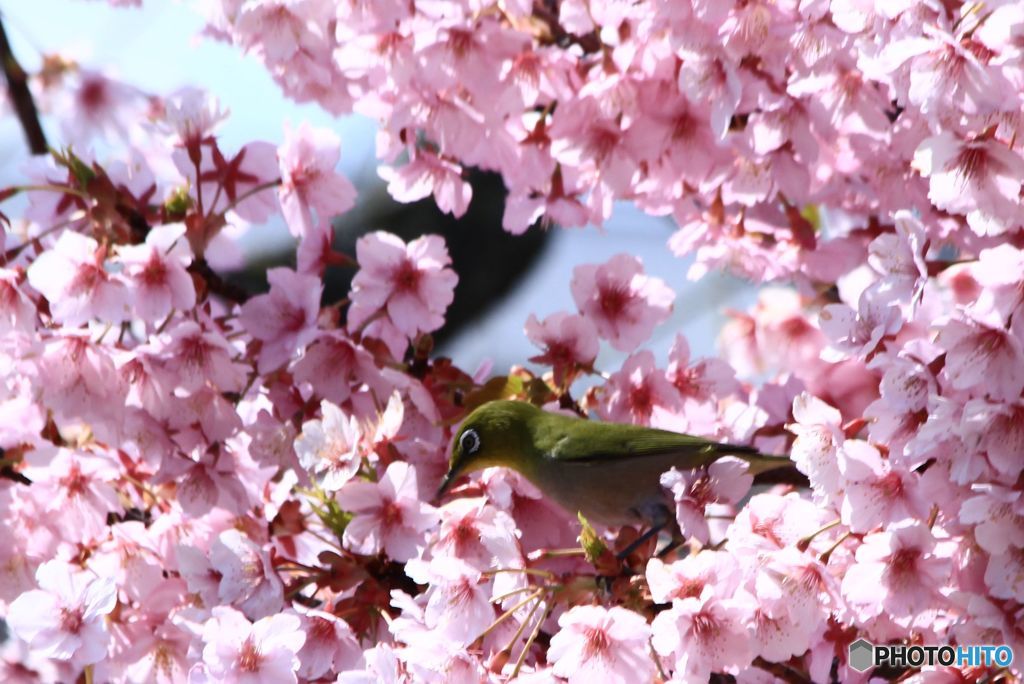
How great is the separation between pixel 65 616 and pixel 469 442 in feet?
2.25

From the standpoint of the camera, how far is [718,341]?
336 cm

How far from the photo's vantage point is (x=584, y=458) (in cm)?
199

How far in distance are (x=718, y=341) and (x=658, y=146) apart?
1.20 metres

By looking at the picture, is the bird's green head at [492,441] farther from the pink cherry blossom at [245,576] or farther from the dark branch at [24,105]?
the dark branch at [24,105]

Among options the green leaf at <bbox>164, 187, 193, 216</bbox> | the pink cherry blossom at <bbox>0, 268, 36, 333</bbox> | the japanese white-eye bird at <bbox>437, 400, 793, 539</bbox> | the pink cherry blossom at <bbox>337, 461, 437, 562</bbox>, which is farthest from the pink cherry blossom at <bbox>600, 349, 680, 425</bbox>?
the pink cherry blossom at <bbox>0, 268, 36, 333</bbox>

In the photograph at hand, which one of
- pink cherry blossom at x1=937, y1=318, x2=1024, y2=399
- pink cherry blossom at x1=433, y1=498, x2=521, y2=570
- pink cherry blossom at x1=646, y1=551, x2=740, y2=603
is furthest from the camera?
pink cherry blossom at x1=433, y1=498, x2=521, y2=570

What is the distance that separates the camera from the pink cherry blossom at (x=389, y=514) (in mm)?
1861

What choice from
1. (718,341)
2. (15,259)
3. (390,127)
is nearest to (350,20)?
(390,127)

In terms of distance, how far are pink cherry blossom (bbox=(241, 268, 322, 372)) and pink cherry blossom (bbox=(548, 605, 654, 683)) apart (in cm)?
72

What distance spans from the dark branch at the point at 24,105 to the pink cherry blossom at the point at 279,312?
0.75m

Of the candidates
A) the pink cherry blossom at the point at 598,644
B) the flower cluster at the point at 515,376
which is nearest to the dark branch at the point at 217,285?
the flower cluster at the point at 515,376

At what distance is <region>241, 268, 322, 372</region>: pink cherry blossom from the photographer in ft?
6.64

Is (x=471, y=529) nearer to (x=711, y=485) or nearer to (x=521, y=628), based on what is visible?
(x=521, y=628)

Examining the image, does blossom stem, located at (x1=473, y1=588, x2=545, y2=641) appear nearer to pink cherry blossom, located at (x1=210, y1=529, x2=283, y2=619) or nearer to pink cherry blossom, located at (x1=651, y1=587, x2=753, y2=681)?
pink cherry blossom, located at (x1=651, y1=587, x2=753, y2=681)
